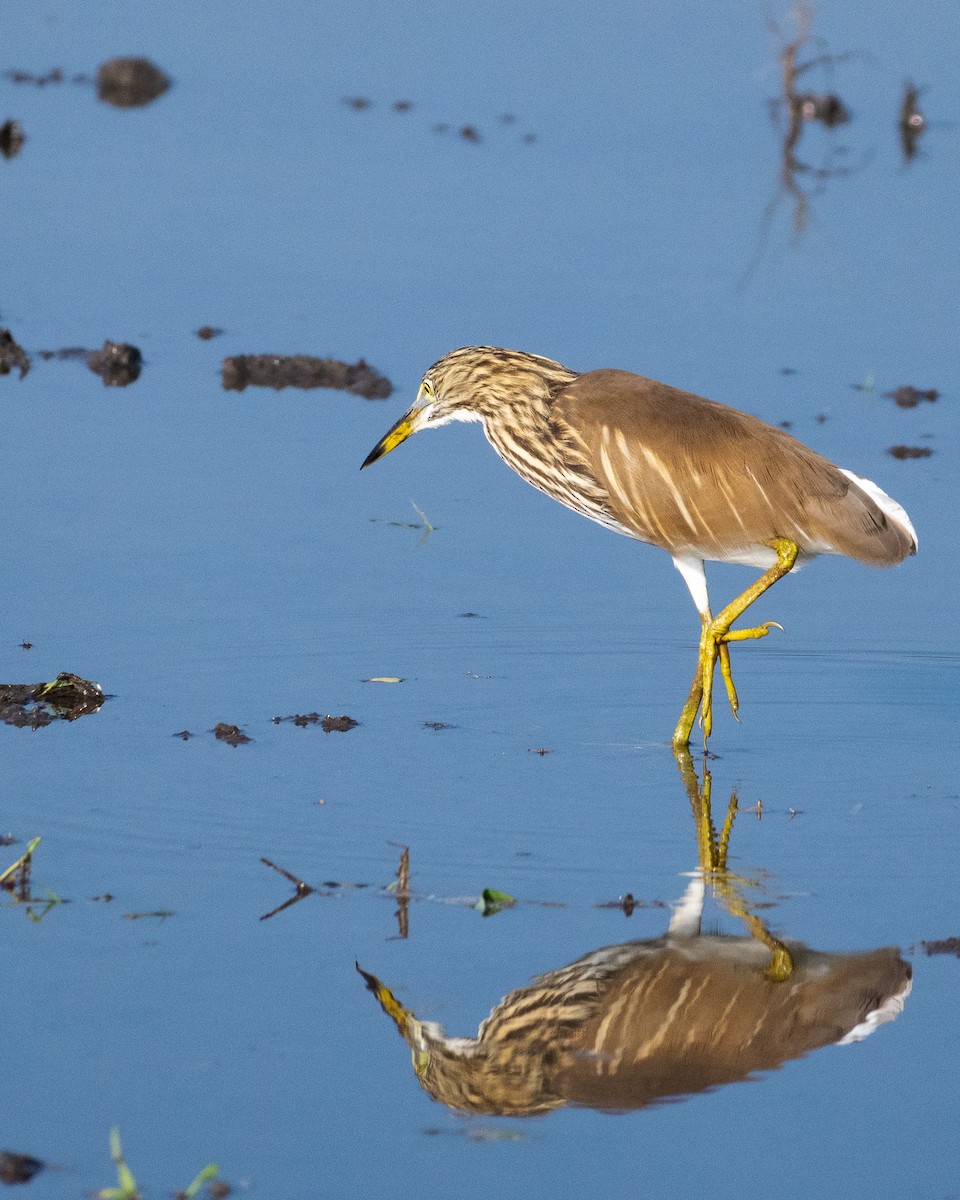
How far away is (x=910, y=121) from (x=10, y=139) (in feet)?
19.8

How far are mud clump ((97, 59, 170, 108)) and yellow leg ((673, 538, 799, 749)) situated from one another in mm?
9393

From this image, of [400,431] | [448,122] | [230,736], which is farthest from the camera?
[448,122]

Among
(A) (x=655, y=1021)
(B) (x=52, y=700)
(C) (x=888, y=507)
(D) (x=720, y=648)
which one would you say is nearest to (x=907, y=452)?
(C) (x=888, y=507)

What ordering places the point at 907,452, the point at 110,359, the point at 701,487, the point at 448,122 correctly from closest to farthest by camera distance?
the point at 701,487 → the point at 907,452 → the point at 110,359 → the point at 448,122

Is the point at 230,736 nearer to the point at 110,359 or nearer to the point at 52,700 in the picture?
the point at 52,700

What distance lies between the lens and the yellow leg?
22.0 feet

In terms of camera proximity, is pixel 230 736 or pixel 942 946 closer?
pixel 942 946

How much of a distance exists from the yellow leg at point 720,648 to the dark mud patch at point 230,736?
4.50ft

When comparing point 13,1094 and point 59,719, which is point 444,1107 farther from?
point 59,719

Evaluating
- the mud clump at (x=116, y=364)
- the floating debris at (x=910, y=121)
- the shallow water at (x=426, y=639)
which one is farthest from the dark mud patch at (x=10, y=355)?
the floating debris at (x=910, y=121)

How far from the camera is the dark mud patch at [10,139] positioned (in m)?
13.4

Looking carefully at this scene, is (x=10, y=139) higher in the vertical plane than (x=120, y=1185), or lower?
higher

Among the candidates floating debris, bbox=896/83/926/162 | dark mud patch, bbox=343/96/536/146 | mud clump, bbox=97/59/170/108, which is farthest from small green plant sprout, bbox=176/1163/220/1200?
mud clump, bbox=97/59/170/108

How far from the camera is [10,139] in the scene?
1350 cm
